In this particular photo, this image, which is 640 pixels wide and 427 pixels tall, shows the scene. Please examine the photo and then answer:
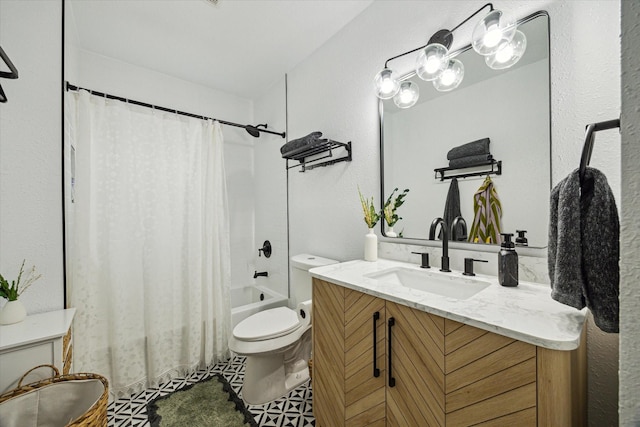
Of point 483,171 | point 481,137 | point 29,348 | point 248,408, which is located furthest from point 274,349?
point 481,137

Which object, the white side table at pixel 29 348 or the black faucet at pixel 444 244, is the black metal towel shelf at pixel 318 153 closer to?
the black faucet at pixel 444 244

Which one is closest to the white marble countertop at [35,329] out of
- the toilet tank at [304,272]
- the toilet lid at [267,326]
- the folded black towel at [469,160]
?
the toilet lid at [267,326]

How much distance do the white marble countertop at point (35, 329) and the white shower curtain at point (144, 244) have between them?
1.02ft

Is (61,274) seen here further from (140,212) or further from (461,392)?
(461,392)

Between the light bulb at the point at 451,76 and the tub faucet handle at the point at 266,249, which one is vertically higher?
the light bulb at the point at 451,76

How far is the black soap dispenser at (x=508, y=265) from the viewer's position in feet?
3.28

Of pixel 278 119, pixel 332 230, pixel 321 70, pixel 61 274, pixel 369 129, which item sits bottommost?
pixel 61 274

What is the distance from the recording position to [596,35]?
0.91m

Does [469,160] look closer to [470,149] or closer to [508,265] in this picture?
[470,149]

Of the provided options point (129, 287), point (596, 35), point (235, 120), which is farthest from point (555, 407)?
point (235, 120)

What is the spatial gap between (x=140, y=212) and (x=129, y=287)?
51 cm

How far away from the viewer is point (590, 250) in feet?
2.15

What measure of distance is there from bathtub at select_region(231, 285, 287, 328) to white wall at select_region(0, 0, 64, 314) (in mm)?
1137

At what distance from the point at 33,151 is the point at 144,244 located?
77 cm
